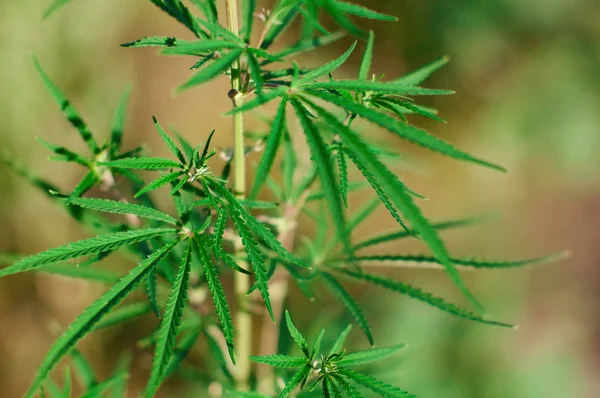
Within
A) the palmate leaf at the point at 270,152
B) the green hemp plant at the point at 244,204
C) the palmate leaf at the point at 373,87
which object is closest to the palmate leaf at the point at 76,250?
the green hemp plant at the point at 244,204

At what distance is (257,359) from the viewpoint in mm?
582

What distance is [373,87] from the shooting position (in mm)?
529

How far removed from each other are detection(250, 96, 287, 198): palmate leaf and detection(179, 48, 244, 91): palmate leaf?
0.23ft

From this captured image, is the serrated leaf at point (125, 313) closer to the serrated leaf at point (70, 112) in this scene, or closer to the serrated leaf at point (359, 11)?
the serrated leaf at point (70, 112)

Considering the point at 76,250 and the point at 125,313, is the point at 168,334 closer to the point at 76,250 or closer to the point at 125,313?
the point at 76,250

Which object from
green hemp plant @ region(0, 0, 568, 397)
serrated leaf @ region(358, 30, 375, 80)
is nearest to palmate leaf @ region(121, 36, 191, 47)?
green hemp plant @ region(0, 0, 568, 397)

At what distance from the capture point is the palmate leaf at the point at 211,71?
45cm

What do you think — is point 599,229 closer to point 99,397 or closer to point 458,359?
point 458,359

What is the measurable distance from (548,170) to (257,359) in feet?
9.24

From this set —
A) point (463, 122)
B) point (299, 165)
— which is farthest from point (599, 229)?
point (299, 165)

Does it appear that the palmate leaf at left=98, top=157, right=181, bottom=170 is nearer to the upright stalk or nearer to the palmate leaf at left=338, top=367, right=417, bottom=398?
the upright stalk

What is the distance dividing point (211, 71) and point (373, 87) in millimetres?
172

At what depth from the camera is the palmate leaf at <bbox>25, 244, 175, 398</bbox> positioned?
0.50m

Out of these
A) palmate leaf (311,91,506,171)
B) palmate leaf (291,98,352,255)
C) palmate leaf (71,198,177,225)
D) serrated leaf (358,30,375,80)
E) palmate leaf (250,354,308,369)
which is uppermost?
serrated leaf (358,30,375,80)
